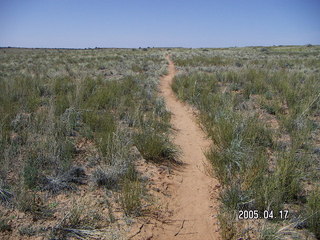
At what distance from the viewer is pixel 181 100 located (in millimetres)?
7891

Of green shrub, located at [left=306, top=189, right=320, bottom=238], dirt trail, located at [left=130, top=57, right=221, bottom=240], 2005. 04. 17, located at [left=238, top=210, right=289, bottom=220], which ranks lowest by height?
dirt trail, located at [left=130, top=57, right=221, bottom=240]

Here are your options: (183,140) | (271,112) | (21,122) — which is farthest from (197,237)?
(271,112)

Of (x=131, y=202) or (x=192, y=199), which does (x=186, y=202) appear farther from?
(x=131, y=202)

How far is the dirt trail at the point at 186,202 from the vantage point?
2469 mm

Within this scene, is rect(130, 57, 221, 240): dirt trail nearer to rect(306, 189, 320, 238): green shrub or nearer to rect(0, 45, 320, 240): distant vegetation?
rect(0, 45, 320, 240): distant vegetation

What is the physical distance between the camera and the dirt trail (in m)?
2.47

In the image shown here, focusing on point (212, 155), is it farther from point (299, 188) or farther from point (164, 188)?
point (299, 188)

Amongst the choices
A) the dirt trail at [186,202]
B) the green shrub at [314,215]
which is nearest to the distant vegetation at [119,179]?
the green shrub at [314,215]

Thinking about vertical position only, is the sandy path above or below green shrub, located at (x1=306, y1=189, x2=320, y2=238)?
below

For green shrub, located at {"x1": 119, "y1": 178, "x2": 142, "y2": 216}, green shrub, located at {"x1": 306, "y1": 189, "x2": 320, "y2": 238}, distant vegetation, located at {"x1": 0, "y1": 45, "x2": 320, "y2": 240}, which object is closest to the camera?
green shrub, located at {"x1": 306, "y1": 189, "x2": 320, "y2": 238}

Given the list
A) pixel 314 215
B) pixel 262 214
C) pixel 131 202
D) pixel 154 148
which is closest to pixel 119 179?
pixel 131 202

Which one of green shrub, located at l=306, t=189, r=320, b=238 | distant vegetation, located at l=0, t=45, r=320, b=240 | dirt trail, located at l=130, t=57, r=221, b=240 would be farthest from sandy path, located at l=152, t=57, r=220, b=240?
green shrub, located at l=306, t=189, r=320, b=238

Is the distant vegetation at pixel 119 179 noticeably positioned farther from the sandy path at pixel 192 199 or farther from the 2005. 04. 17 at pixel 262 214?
the sandy path at pixel 192 199

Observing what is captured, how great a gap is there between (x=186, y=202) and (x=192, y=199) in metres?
0.10
